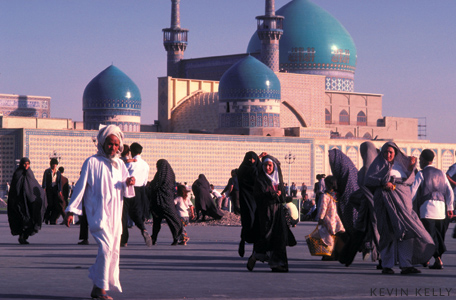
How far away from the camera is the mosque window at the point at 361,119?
4625cm

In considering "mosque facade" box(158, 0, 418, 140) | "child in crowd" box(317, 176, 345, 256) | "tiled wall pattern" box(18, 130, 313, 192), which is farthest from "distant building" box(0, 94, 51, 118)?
"child in crowd" box(317, 176, 345, 256)

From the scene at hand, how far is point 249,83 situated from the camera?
37.1m

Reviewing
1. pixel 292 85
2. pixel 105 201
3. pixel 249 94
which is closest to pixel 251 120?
pixel 249 94

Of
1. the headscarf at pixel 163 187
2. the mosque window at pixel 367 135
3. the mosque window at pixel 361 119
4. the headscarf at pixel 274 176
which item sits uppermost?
the mosque window at pixel 361 119

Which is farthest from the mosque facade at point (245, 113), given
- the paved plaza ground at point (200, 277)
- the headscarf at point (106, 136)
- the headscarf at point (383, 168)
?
the headscarf at point (106, 136)

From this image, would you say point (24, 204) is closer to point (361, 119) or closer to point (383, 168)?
point (383, 168)

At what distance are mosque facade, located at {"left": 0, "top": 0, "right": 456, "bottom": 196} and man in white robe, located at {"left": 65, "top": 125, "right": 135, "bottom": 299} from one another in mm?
25065

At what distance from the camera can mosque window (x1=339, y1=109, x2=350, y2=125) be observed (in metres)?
45.3

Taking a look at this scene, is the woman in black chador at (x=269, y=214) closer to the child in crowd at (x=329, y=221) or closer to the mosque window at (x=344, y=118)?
the child in crowd at (x=329, y=221)

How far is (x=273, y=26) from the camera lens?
4053 cm

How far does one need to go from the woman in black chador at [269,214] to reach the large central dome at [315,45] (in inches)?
1482

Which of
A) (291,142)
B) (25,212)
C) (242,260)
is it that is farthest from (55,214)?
(291,142)

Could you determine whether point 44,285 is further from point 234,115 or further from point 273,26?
point 273,26

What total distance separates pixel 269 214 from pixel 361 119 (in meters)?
39.4
